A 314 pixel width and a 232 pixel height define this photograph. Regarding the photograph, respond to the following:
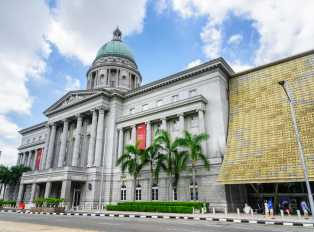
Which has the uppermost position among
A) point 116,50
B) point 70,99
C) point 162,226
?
point 116,50

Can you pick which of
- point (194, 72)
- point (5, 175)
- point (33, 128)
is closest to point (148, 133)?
point (194, 72)

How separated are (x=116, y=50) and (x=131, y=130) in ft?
100

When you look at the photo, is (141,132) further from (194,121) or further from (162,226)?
(162,226)

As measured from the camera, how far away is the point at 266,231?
1157 centimetres

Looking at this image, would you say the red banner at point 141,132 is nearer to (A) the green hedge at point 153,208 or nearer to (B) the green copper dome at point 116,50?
(A) the green hedge at point 153,208

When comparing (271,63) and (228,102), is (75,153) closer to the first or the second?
(228,102)

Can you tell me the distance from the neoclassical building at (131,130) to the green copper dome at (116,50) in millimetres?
19001

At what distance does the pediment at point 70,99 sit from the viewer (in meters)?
46.1

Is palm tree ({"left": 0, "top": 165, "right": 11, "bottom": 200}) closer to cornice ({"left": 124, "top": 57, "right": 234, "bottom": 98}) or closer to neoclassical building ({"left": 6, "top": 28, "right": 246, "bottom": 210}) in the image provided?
neoclassical building ({"left": 6, "top": 28, "right": 246, "bottom": 210})

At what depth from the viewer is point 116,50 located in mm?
64000

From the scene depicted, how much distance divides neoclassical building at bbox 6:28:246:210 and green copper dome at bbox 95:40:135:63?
62.3 feet

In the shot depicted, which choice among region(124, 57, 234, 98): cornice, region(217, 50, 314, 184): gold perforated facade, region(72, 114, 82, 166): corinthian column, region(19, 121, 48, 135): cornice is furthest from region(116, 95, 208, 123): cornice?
region(19, 121, 48, 135): cornice

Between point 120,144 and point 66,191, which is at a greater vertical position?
point 120,144

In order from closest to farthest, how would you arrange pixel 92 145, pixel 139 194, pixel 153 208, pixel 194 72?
pixel 153 208
pixel 139 194
pixel 194 72
pixel 92 145
